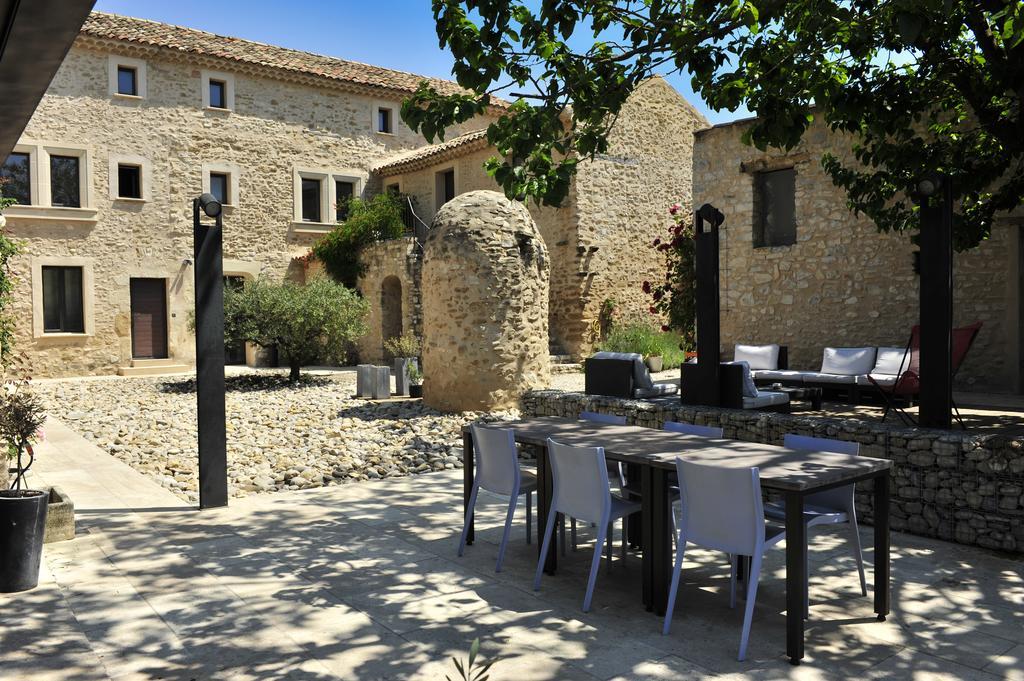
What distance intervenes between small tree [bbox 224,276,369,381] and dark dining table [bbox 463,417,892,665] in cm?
1052

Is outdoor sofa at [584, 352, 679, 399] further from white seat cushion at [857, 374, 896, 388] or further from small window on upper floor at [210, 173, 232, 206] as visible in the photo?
small window on upper floor at [210, 173, 232, 206]

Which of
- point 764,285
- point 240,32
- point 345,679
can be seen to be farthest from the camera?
point 240,32

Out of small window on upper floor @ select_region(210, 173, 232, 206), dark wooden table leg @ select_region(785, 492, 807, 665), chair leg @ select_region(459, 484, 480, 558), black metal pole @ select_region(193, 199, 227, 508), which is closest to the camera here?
dark wooden table leg @ select_region(785, 492, 807, 665)

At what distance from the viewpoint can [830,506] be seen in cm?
420

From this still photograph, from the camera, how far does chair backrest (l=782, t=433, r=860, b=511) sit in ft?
13.4

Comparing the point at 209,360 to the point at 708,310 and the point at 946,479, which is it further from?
the point at 946,479

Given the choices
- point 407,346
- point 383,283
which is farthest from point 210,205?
point 383,283

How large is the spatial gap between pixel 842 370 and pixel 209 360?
782 centimetres

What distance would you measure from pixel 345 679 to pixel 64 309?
1759 centimetres

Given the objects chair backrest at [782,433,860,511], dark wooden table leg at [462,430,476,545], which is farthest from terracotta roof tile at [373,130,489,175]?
chair backrest at [782,433,860,511]

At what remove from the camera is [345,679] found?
9.98 ft

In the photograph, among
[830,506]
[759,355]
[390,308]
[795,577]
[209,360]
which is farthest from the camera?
[390,308]

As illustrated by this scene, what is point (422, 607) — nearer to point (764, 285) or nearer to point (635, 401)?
point (635, 401)

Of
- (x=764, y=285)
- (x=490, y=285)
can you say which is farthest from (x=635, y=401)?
(x=764, y=285)
